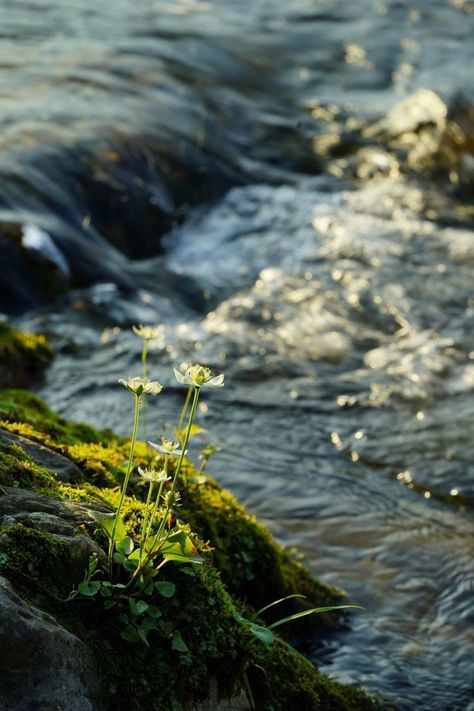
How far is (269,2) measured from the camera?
19828 millimetres

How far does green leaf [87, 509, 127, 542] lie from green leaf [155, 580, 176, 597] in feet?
0.55

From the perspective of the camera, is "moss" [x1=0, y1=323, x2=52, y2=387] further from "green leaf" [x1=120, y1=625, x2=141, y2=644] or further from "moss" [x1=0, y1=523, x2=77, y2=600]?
"green leaf" [x1=120, y1=625, x2=141, y2=644]

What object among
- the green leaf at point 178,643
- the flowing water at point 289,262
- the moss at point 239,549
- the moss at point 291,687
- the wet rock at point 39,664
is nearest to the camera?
the wet rock at point 39,664

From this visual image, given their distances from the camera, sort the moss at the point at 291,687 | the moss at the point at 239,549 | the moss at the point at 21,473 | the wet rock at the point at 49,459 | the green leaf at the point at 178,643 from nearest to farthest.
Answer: the green leaf at the point at 178,643
the moss at the point at 21,473
the moss at the point at 291,687
the wet rock at the point at 49,459
the moss at the point at 239,549

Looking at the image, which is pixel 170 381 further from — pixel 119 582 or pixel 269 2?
pixel 269 2

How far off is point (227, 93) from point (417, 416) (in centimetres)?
901

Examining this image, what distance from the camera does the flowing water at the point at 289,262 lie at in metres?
5.29

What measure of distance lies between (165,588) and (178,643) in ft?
0.48

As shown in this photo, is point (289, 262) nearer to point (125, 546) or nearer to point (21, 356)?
point (21, 356)

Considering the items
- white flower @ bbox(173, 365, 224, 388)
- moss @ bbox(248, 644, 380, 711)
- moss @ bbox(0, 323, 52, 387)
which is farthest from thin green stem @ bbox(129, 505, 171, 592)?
moss @ bbox(0, 323, 52, 387)

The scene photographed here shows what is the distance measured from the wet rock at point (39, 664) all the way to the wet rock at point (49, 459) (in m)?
0.82

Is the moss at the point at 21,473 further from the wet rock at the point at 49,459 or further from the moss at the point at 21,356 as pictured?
the moss at the point at 21,356

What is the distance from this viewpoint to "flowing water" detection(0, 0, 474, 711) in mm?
5289

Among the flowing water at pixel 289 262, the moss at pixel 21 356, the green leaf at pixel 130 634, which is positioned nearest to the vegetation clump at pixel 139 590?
the green leaf at pixel 130 634
